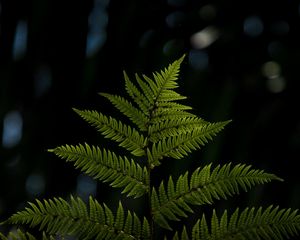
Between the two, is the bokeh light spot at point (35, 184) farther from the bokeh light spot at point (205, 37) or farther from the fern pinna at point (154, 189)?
the fern pinna at point (154, 189)

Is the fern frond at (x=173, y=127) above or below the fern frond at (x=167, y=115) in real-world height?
below

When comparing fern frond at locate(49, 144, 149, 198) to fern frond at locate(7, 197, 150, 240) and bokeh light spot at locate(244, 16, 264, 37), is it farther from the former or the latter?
bokeh light spot at locate(244, 16, 264, 37)

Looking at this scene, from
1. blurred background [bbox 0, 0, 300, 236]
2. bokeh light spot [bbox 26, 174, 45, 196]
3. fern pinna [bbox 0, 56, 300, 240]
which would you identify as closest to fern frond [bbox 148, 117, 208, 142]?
fern pinna [bbox 0, 56, 300, 240]

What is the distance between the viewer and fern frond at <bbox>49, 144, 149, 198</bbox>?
0.72ft

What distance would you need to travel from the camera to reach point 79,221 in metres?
0.20

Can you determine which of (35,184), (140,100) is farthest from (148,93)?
(35,184)

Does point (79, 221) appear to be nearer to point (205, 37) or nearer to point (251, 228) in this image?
point (251, 228)

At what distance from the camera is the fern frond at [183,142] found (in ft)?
0.76

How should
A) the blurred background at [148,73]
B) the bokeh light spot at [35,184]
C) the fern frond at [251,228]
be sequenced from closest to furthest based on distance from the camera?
1. the fern frond at [251,228]
2. the blurred background at [148,73]
3. the bokeh light spot at [35,184]

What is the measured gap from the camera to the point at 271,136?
1.08 meters

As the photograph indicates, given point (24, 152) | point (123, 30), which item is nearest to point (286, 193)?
point (123, 30)

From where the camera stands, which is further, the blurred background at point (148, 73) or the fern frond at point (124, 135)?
the blurred background at point (148, 73)

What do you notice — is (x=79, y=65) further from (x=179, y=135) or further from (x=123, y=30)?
(x=179, y=135)

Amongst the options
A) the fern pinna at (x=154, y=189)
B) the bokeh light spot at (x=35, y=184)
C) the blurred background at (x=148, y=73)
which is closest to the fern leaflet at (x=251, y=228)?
the fern pinna at (x=154, y=189)
